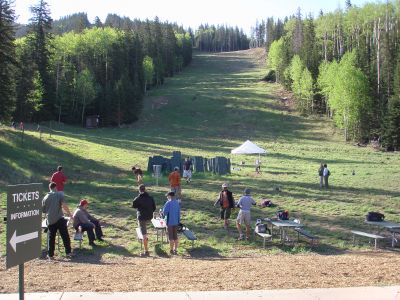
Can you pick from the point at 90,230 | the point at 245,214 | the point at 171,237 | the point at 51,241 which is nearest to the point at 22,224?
the point at 51,241

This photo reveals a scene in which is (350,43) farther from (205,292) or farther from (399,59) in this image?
(205,292)

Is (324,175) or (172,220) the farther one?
(324,175)

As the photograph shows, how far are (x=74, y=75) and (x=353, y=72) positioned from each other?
43051 millimetres

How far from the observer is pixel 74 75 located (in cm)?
7944

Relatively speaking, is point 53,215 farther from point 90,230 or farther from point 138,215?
point 138,215

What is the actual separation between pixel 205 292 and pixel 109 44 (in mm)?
87204

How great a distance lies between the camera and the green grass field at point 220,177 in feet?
54.1

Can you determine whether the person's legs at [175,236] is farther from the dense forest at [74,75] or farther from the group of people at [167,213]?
the dense forest at [74,75]

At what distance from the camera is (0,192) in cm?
2245

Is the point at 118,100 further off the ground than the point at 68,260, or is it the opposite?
the point at 118,100

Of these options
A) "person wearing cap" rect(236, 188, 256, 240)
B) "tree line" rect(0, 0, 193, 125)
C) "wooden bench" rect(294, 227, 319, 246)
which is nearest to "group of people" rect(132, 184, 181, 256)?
"person wearing cap" rect(236, 188, 256, 240)

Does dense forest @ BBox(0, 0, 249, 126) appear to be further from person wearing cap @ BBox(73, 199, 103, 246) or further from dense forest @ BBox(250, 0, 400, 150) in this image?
dense forest @ BBox(250, 0, 400, 150)

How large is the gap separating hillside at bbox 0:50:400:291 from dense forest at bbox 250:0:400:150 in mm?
3673

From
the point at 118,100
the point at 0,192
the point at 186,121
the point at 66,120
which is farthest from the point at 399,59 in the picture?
the point at 0,192
